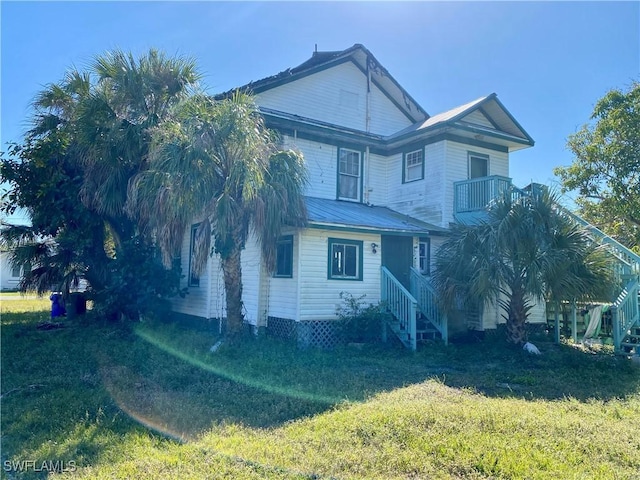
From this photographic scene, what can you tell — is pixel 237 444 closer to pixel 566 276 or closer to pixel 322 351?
pixel 322 351

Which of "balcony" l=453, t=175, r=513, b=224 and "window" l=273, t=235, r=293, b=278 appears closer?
"window" l=273, t=235, r=293, b=278

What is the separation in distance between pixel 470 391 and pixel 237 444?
423 centimetres

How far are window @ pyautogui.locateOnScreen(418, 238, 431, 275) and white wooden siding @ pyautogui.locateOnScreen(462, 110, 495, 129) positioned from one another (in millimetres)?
4682

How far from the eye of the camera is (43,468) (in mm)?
4648

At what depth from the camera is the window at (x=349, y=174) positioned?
15734 mm

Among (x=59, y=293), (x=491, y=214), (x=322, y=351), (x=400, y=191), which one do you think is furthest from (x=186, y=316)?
(x=491, y=214)

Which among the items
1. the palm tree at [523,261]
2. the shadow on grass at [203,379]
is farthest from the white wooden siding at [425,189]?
the shadow on grass at [203,379]

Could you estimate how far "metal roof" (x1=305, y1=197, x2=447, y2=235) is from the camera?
12.0 metres

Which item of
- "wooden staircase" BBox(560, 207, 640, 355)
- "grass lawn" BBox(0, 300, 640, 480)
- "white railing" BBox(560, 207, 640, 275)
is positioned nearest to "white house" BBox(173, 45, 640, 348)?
"grass lawn" BBox(0, 300, 640, 480)

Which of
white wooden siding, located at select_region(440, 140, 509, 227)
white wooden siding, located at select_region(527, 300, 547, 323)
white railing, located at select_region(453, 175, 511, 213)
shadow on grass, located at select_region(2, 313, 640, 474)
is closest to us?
shadow on grass, located at select_region(2, 313, 640, 474)

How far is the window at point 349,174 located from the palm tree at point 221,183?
15.7 feet

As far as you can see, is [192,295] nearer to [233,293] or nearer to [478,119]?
[233,293]

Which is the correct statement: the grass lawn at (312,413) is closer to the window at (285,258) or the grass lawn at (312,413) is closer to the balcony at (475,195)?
the window at (285,258)

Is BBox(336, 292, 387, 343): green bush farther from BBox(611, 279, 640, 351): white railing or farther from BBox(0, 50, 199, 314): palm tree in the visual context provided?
BBox(0, 50, 199, 314): palm tree
